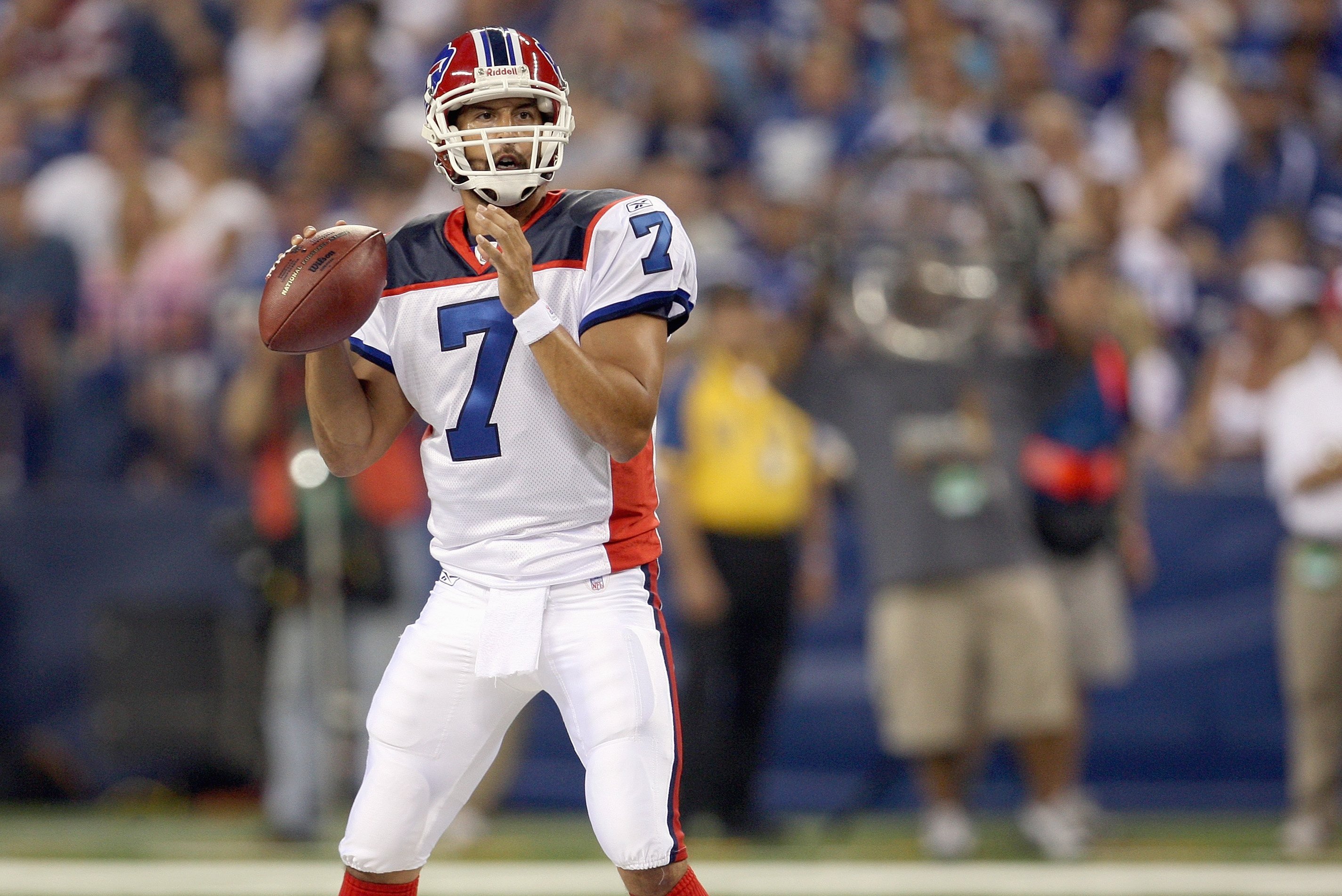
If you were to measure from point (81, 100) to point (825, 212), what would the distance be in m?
4.92

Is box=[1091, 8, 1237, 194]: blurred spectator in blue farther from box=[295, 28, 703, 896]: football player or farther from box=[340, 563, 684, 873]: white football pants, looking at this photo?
box=[340, 563, 684, 873]: white football pants

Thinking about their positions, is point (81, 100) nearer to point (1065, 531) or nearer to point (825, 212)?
point (825, 212)

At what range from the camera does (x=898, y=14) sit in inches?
388

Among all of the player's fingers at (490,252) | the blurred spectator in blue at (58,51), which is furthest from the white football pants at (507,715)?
the blurred spectator in blue at (58,51)

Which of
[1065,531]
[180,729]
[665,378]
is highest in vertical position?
[665,378]

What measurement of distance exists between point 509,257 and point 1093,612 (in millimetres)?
4231

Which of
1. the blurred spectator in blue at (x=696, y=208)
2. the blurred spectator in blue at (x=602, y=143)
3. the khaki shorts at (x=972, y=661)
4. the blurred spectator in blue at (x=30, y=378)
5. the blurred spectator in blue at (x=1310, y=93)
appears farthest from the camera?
the blurred spectator in blue at (x=1310, y=93)

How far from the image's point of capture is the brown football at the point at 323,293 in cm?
332

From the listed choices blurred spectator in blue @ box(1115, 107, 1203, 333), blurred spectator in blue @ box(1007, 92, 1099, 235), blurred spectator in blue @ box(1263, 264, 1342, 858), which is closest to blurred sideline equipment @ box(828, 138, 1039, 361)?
blurred spectator in blue @ box(1007, 92, 1099, 235)

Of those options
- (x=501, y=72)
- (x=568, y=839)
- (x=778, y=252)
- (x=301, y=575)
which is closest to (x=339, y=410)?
(x=501, y=72)

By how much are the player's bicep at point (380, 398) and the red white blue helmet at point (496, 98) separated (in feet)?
1.31

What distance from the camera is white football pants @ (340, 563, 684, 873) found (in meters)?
3.31

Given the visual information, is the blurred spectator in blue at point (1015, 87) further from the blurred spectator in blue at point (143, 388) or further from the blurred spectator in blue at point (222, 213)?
the blurred spectator in blue at point (143, 388)

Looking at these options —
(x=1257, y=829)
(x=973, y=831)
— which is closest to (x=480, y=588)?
(x=973, y=831)
